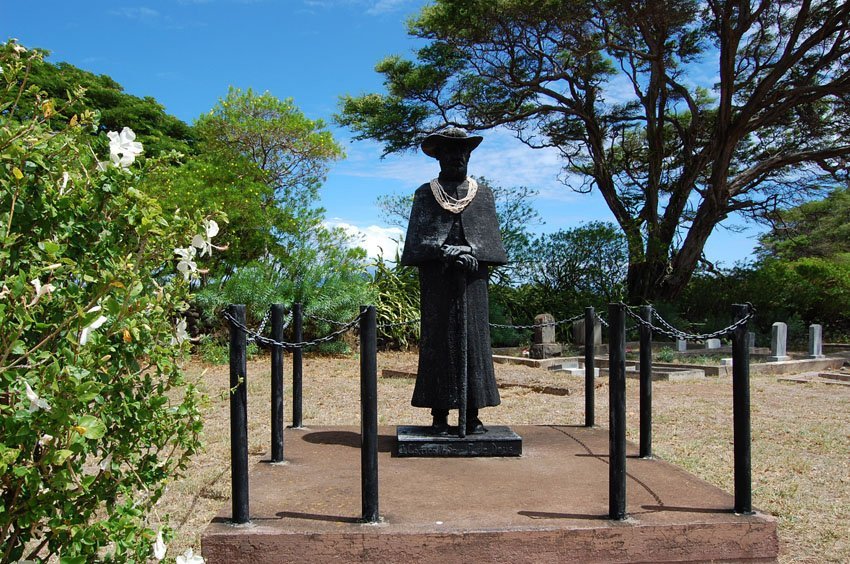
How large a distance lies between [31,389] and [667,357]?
1376cm

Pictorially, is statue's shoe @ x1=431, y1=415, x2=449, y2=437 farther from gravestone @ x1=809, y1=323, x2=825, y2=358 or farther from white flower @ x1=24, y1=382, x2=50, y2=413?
gravestone @ x1=809, y1=323, x2=825, y2=358

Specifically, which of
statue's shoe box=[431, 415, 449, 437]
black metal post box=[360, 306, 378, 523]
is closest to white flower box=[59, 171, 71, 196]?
black metal post box=[360, 306, 378, 523]

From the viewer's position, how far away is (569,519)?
365 centimetres

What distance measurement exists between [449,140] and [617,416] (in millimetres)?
2441

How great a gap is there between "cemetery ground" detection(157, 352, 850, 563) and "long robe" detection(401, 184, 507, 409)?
119cm

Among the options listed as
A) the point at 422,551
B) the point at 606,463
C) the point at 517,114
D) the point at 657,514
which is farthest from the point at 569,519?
the point at 517,114

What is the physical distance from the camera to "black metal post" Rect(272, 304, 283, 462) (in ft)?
16.3

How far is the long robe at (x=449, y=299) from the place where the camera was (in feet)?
16.7

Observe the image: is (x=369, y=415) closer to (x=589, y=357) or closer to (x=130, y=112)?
(x=589, y=357)

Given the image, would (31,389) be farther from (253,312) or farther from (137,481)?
(253,312)

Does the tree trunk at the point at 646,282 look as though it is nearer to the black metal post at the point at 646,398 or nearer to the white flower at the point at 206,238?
the black metal post at the point at 646,398

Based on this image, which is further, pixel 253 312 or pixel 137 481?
pixel 253 312

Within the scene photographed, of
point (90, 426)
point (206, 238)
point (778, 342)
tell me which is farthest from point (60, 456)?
point (778, 342)

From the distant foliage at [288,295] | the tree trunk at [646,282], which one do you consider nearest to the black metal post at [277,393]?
the distant foliage at [288,295]
